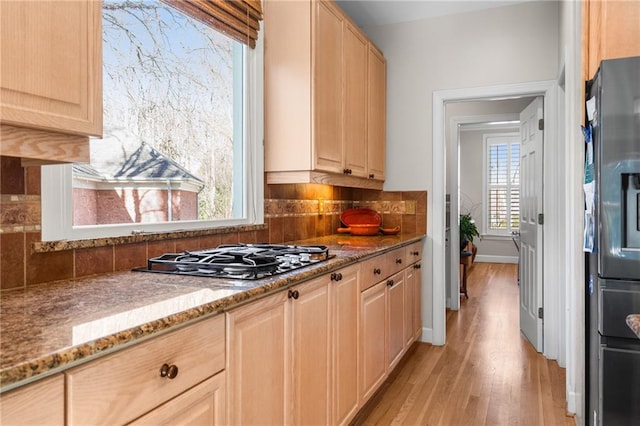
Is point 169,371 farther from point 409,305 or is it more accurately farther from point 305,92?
point 409,305

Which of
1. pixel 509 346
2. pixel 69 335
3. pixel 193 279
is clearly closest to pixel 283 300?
pixel 193 279

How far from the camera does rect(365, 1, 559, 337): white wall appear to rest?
10.6 feet

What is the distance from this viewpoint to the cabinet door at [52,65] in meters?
0.97

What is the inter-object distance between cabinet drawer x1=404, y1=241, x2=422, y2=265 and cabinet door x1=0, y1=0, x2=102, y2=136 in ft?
7.71

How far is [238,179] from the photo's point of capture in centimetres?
242

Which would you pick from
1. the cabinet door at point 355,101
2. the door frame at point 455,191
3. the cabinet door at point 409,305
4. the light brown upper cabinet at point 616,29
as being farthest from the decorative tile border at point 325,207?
the light brown upper cabinet at point 616,29

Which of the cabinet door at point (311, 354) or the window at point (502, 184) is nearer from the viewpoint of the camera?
the cabinet door at point (311, 354)

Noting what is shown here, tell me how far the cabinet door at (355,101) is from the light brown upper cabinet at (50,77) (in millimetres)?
1868

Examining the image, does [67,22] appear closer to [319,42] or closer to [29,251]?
[29,251]

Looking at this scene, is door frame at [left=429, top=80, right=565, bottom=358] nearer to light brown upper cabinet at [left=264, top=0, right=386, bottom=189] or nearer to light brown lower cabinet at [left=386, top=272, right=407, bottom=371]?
light brown lower cabinet at [left=386, top=272, right=407, bottom=371]

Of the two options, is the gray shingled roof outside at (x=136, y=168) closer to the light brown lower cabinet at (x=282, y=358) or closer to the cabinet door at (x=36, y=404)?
the light brown lower cabinet at (x=282, y=358)

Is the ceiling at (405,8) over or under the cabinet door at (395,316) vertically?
over

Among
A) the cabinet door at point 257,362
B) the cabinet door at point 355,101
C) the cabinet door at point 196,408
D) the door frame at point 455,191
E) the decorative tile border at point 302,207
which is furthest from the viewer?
the door frame at point 455,191

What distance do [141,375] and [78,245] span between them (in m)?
0.72
